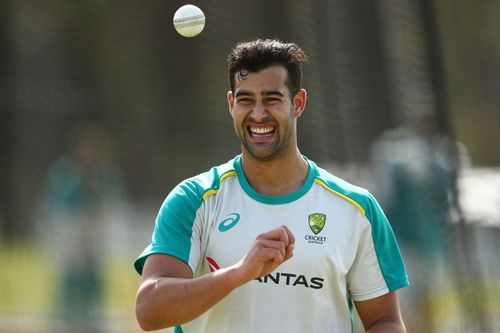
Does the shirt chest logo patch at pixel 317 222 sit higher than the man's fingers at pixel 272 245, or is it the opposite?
the shirt chest logo patch at pixel 317 222

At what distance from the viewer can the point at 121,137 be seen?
10734mm

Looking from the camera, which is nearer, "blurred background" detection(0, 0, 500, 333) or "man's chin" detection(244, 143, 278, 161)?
"man's chin" detection(244, 143, 278, 161)

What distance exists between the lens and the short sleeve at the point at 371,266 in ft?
13.9

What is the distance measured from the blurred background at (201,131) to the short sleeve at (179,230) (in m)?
4.35

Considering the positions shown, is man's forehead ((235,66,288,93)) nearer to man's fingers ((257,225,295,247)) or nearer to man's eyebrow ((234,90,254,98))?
man's eyebrow ((234,90,254,98))

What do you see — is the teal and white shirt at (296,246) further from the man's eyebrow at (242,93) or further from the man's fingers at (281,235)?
the man's fingers at (281,235)

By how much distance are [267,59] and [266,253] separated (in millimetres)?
966

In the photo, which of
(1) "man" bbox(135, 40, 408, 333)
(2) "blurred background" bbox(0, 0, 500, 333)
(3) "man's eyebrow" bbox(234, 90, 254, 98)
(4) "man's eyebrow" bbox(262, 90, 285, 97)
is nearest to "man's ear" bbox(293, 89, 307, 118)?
(1) "man" bbox(135, 40, 408, 333)

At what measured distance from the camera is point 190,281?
3.83 metres

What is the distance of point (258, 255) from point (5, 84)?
25.7 ft

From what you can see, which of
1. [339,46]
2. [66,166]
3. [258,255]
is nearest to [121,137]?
[66,166]

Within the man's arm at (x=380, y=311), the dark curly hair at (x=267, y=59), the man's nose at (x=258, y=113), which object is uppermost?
the dark curly hair at (x=267, y=59)

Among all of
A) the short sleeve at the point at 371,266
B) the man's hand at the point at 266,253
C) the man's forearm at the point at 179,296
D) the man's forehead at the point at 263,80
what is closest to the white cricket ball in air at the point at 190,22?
the man's forehead at the point at 263,80

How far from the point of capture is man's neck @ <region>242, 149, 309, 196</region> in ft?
14.0
